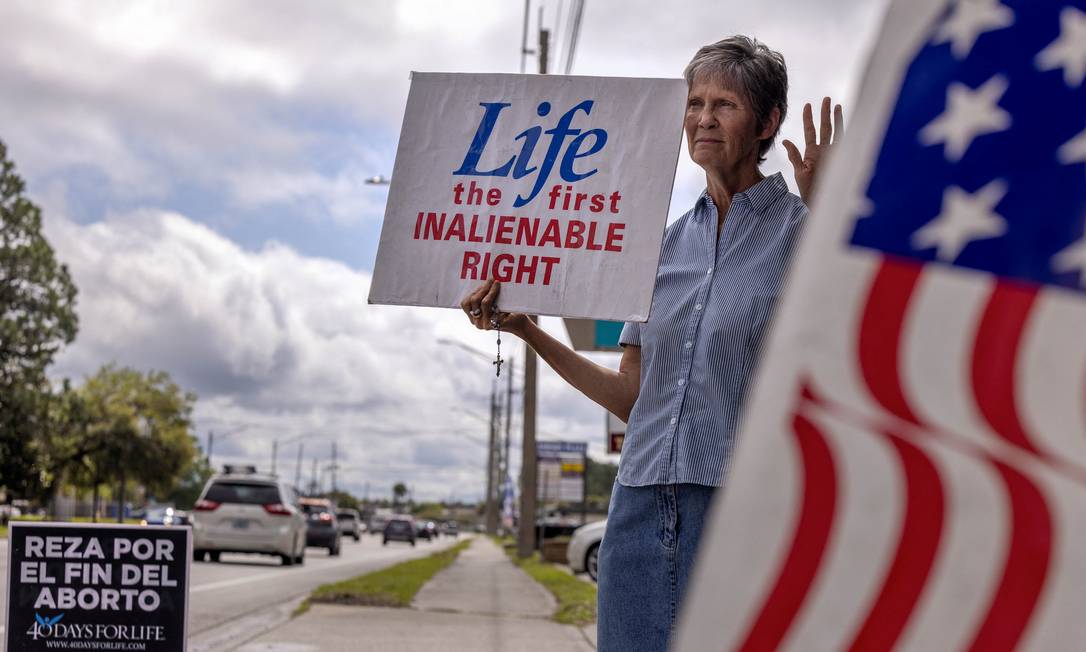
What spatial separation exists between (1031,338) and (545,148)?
70.7 inches

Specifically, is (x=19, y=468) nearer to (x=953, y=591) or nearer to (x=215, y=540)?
(x=215, y=540)

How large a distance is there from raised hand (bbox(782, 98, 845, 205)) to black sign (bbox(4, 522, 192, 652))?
9.25 ft

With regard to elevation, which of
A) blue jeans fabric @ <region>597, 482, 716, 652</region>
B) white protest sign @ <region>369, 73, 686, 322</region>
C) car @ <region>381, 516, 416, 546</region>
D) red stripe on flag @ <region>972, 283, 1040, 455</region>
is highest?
white protest sign @ <region>369, 73, 686, 322</region>

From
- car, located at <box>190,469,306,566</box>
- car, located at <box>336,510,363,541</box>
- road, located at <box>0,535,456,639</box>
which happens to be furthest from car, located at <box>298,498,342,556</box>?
car, located at <box>336,510,363,541</box>

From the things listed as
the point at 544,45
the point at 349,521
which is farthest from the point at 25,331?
the point at 544,45

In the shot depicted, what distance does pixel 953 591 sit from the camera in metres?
0.93

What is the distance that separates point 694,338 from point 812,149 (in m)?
0.48

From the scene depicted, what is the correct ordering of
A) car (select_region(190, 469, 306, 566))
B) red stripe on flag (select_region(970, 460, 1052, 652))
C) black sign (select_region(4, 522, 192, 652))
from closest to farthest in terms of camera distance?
red stripe on flag (select_region(970, 460, 1052, 652))
black sign (select_region(4, 522, 192, 652))
car (select_region(190, 469, 306, 566))

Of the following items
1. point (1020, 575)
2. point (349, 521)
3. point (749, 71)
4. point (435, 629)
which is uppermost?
point (749, 71)

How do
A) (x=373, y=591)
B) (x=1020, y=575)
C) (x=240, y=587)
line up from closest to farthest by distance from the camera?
(x=1020, y=575) → (x=373, y=591) → (x=240, y=587)

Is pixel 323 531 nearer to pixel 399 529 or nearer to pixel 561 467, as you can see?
pixel 561 467

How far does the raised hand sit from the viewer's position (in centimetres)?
267

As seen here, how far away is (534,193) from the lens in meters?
2.64

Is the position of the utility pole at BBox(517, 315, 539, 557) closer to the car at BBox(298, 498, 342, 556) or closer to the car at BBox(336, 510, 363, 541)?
the car at BBox(298, 498, 342, 556)
